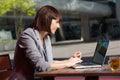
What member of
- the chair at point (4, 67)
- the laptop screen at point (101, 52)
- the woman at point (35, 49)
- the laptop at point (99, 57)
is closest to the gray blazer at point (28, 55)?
the woman at point (35, 49)

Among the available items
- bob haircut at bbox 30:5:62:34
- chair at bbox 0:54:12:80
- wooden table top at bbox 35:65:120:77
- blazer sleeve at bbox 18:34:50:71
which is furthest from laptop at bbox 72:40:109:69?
chair at bbox 0:54:12:80

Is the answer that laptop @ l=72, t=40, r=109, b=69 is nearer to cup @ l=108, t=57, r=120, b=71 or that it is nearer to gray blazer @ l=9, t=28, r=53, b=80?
cup @ l=108, t=57, r=120, b=71

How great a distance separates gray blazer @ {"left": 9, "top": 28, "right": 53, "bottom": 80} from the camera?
3.72m

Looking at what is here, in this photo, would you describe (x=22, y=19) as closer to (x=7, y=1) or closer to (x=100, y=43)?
(x=7, y=1)

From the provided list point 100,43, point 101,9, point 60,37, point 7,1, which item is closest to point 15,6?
point 7,1

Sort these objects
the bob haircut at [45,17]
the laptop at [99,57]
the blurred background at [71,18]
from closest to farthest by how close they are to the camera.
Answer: the bob haircut at [45,17], the laptop at [99,57], the blurred background at [71,18]

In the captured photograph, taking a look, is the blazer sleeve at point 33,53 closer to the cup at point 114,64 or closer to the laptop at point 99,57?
the laptop at point 99,57

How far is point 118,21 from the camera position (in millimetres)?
39031

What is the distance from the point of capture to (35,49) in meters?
3.74

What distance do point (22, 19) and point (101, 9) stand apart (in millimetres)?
11548

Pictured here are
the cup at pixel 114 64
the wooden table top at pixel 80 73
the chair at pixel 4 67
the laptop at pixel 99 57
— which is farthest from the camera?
the chair at pixel 4 67

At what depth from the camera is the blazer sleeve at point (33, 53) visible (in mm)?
3669

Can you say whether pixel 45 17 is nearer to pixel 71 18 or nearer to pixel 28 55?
pixel 28 55

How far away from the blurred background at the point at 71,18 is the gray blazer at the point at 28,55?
22.3 meters
